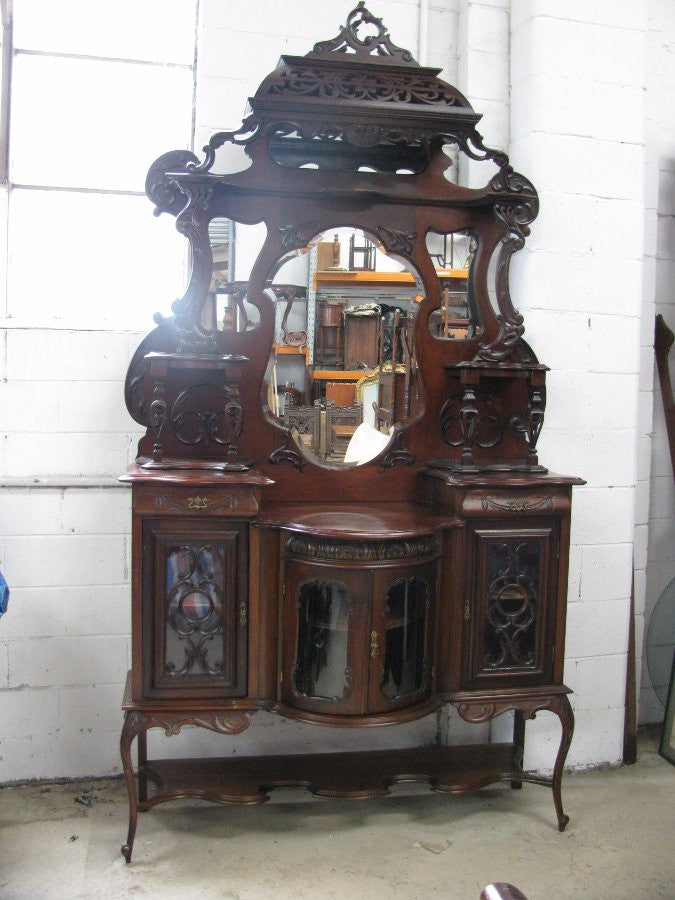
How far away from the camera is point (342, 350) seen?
10.2ft

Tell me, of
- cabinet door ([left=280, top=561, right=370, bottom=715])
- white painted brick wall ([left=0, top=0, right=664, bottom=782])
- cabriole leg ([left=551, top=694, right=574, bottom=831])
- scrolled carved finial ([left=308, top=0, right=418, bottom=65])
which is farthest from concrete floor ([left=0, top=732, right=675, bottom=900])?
scrolled carved finial ([left=308, top=0, right=418, bottom=65])

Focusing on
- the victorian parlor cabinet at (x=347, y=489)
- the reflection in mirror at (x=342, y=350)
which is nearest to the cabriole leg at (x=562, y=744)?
the victorian parlor cabinet at (x=347, y=489)

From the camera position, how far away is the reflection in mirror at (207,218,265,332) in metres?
3.03

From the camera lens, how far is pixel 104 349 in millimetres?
3137

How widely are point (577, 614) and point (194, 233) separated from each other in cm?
205

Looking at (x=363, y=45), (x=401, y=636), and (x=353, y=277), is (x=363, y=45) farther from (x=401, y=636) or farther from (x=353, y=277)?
(x=401, y=636)

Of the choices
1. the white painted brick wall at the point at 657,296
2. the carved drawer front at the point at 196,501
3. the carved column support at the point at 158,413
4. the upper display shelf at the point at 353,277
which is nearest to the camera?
the carved drawer front at the point at 196,501

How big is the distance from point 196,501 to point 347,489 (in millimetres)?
634

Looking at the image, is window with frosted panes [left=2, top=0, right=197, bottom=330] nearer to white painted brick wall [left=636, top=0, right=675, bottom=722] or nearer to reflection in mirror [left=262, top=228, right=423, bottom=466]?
reflection in mirror [left=262, top=228, right=423, bottom=466]

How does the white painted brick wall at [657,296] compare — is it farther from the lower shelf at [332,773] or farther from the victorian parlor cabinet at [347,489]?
the lower shelf at [332,773]

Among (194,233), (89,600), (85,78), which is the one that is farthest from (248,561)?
(85,78)

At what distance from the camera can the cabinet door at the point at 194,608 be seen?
8.72 feet

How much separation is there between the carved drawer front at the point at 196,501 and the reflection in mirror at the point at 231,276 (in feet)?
2.15

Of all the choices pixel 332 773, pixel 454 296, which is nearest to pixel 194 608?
pixel 332 773
